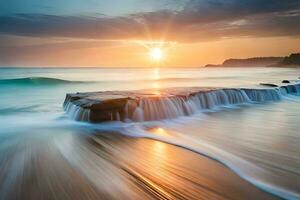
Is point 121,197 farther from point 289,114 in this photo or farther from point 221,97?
point 221,97

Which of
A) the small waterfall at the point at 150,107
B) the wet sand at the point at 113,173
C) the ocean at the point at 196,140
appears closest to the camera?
the wet sand at the point at 113,173

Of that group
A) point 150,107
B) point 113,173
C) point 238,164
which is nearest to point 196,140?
point 238,164

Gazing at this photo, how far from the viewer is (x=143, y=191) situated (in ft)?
12.2

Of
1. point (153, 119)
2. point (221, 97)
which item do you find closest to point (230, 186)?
point (153, 119)

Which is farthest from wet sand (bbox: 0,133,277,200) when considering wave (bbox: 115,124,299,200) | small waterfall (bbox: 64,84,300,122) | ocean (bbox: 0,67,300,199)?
small waterfall (bbox: 64,84,300,122)

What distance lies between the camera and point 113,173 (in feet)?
14.5

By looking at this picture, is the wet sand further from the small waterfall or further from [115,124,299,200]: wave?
the small waterfall

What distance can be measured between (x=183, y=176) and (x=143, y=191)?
2.48 feet

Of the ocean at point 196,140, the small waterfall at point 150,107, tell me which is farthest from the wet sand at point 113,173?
the small waterfall at point 150,107

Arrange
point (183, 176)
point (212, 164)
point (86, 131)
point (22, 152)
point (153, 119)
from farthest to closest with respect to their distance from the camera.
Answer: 1. point (153, 119)
2. point (86, 131)
3. point (22, 152)
4. point (212, 164)
5. point (183, 176)

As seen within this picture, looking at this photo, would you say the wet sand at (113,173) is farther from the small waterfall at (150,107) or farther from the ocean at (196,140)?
the small waterfall at (150,107)

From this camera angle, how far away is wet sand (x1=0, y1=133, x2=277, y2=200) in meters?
3.68

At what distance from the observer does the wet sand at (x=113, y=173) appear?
3.68m

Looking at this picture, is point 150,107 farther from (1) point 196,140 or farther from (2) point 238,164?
(2) point 238,164
